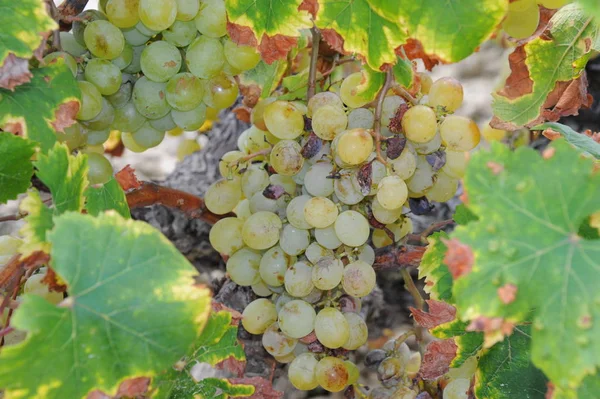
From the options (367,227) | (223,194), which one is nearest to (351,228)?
(367,227)

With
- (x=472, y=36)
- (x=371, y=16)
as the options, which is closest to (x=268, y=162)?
(x=371, y=16)

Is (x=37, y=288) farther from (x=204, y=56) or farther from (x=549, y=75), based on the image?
(x=549, y=75)

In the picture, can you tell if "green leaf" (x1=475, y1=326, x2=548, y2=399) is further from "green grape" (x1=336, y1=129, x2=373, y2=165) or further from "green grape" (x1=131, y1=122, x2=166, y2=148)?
"green grape" (x1=131, y1=122, x2=166, y2=148)

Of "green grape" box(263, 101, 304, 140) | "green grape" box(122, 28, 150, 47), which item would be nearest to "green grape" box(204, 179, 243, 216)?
"green grape" box(263, 101, 304, 140)

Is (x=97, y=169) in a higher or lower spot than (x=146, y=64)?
lower

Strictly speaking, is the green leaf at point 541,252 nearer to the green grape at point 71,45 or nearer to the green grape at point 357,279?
the green grape at point 357,279

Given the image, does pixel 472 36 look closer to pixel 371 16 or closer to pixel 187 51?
pixel 371 16

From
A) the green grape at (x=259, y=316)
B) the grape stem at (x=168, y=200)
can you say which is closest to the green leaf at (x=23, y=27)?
the grape stem at (x=168, y=200)
